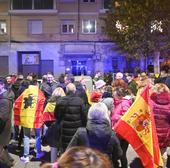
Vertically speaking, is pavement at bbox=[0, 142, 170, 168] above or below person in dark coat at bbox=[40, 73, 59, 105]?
below

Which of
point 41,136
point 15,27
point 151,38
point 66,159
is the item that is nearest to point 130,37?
point 151,38

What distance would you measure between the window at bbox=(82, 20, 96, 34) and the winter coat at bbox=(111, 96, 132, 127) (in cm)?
4140

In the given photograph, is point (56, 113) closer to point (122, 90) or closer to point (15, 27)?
point (122, 90)

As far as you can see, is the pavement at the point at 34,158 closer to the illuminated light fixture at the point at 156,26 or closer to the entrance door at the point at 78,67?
the illuminated light fixture at the point at 156,26

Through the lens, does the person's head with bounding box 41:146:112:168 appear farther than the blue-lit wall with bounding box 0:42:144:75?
No

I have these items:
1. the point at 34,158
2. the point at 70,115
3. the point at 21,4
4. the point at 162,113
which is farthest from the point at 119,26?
the point at 162,113

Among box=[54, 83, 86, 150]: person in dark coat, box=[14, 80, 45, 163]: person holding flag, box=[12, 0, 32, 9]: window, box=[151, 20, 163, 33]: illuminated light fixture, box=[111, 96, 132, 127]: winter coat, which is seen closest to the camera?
box=[54, 83, 86, 150]: person in dark coat

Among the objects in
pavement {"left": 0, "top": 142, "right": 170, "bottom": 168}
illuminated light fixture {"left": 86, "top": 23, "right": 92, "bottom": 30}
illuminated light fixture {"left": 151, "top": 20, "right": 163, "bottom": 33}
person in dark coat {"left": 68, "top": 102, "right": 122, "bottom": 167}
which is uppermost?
illuminated light fixture {"left": 86, "top": 23, "right": 92, "bottom": 30}

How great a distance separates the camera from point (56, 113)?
30.0 feet

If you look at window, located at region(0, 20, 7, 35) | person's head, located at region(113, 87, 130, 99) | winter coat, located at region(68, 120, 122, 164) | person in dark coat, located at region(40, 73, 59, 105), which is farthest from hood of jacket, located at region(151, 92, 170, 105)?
window, located at region(0, 20, 7, 35)

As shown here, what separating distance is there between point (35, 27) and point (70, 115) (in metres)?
42.3

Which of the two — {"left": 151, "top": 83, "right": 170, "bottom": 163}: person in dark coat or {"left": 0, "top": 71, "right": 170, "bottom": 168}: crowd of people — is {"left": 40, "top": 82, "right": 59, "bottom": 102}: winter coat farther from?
{"left": 151, "top": 83, "right": 170, "bottom": 163}: person in dark coat

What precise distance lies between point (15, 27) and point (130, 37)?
13.2 metres

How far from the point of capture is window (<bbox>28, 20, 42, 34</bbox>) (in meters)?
50.4
